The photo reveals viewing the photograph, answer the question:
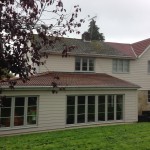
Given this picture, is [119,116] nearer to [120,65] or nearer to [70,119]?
[70,119]

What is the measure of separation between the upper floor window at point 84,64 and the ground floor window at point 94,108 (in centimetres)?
559

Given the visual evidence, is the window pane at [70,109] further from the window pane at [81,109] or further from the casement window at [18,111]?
the casement window at [18,111]

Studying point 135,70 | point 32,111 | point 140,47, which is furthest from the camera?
point 140,47

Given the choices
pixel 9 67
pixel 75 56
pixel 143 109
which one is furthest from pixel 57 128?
pixel 9 67

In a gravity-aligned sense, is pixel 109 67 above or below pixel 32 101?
above

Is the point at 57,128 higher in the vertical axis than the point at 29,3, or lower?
lower

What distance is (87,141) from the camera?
48.7 ft

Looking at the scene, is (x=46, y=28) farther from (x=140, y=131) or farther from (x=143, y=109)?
(x=143, y=109)

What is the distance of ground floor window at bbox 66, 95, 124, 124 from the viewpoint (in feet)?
67.3

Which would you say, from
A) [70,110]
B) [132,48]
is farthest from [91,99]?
[132,48]

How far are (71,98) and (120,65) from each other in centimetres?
1037

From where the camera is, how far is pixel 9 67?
17.0 ft

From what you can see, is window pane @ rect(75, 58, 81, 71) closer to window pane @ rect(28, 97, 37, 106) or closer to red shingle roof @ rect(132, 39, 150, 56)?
red shingle roof @ rect(132, 39, 150, 56)

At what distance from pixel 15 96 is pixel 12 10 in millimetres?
13085
